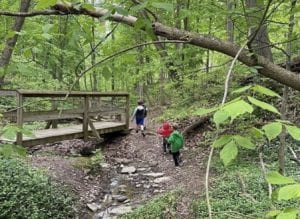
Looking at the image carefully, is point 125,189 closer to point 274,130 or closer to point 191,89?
point 191,89

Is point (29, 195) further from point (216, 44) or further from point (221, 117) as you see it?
point (221, 117)

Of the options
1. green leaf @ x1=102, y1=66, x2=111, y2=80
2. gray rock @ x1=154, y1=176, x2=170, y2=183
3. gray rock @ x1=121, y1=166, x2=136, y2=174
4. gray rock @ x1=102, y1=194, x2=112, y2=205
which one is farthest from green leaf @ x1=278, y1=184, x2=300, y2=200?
gray rock @ x1=121, y1=166, x2=136, y2=174

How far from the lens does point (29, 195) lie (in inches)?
267

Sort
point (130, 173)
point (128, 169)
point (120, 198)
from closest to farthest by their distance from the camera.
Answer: point (120, 198)
point (130, 173)
point (128, 169)

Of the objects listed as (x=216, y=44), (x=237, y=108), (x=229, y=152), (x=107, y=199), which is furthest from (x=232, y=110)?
(x=107, y=199)

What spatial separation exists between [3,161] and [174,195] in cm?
354

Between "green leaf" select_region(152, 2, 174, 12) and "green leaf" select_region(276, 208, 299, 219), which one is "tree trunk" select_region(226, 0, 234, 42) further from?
"green leaf" select_region(276, 208, 299, 219)

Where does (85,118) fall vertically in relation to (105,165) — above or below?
above

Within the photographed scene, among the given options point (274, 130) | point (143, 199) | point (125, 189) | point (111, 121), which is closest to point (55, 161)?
point (125, 189)

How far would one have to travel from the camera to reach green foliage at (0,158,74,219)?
6434 millimetres

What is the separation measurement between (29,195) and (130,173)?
12.1 ft

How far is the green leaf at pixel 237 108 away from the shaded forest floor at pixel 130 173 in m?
5.83

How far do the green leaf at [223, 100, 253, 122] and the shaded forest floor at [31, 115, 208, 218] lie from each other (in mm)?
5826

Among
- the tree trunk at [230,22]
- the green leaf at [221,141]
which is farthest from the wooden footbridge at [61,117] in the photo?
the green leaf at [221,141]
